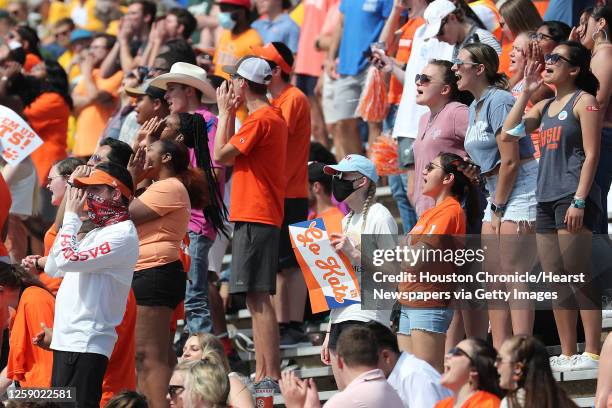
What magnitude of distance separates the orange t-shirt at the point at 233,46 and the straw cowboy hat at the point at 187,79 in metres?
2.25

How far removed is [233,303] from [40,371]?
10.5 feet

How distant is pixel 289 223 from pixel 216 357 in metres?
2.81

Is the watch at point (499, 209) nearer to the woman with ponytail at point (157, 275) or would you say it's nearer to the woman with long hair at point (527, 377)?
the woman with ponytail at point (157, 275)

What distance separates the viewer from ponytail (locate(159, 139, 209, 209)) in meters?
9.23

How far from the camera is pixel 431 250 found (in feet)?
28.0

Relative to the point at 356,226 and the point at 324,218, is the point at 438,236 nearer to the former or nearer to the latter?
the point at 356,226

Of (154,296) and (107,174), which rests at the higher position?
(107,174)

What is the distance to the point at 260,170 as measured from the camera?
380 inches

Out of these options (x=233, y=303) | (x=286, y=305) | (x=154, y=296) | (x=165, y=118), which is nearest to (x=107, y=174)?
(x=154, y=296)

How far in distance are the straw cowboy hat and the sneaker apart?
72.8 inches

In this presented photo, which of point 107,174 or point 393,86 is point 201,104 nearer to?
point 393,86

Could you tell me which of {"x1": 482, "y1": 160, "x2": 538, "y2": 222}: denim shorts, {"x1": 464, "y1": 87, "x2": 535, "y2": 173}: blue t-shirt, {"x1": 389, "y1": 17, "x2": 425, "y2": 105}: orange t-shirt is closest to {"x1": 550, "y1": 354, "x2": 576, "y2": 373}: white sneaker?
{"x1": 482, "y1": 160, "x2": 538, "y2": 222}: denim shorts

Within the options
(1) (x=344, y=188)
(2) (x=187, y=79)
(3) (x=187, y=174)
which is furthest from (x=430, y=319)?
(2) (x=187, y=79)

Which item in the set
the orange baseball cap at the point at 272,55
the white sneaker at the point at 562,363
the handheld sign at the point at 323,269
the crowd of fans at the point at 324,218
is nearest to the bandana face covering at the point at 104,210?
the crowd of fans at the point at 324,218
